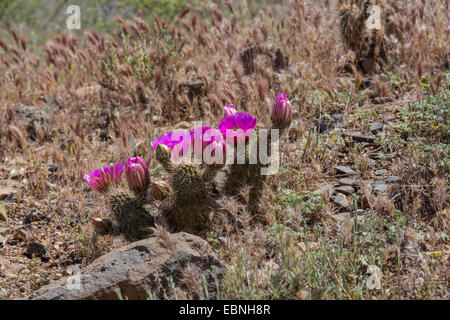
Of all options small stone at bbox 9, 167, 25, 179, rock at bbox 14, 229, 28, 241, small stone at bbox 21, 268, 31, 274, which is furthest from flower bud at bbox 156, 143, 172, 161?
small stone at bbox 9, 167, 25, 179

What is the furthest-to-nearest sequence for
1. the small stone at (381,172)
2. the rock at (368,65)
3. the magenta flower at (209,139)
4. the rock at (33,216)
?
the rock at (368,65), the rock at (33,216), the small stone at (381,172), the magenta flower at (209,139)

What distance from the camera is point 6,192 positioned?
13.3ft

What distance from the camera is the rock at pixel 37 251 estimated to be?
11.1ft

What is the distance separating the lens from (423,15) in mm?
4941

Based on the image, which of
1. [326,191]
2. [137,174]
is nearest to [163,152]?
[137,174]

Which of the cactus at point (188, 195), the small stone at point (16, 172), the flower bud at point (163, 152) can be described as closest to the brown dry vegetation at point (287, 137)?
the small stone at point (16, 172)

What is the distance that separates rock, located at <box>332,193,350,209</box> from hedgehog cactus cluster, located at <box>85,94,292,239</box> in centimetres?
58

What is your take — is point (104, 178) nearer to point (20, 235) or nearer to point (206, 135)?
point (206, 135)

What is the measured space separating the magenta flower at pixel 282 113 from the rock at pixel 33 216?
1978 millimetres

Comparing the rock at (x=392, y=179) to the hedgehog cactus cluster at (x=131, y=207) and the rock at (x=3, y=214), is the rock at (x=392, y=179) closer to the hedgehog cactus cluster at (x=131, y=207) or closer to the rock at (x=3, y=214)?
the hedgehog cactus cluster at (x=131, y=207)
